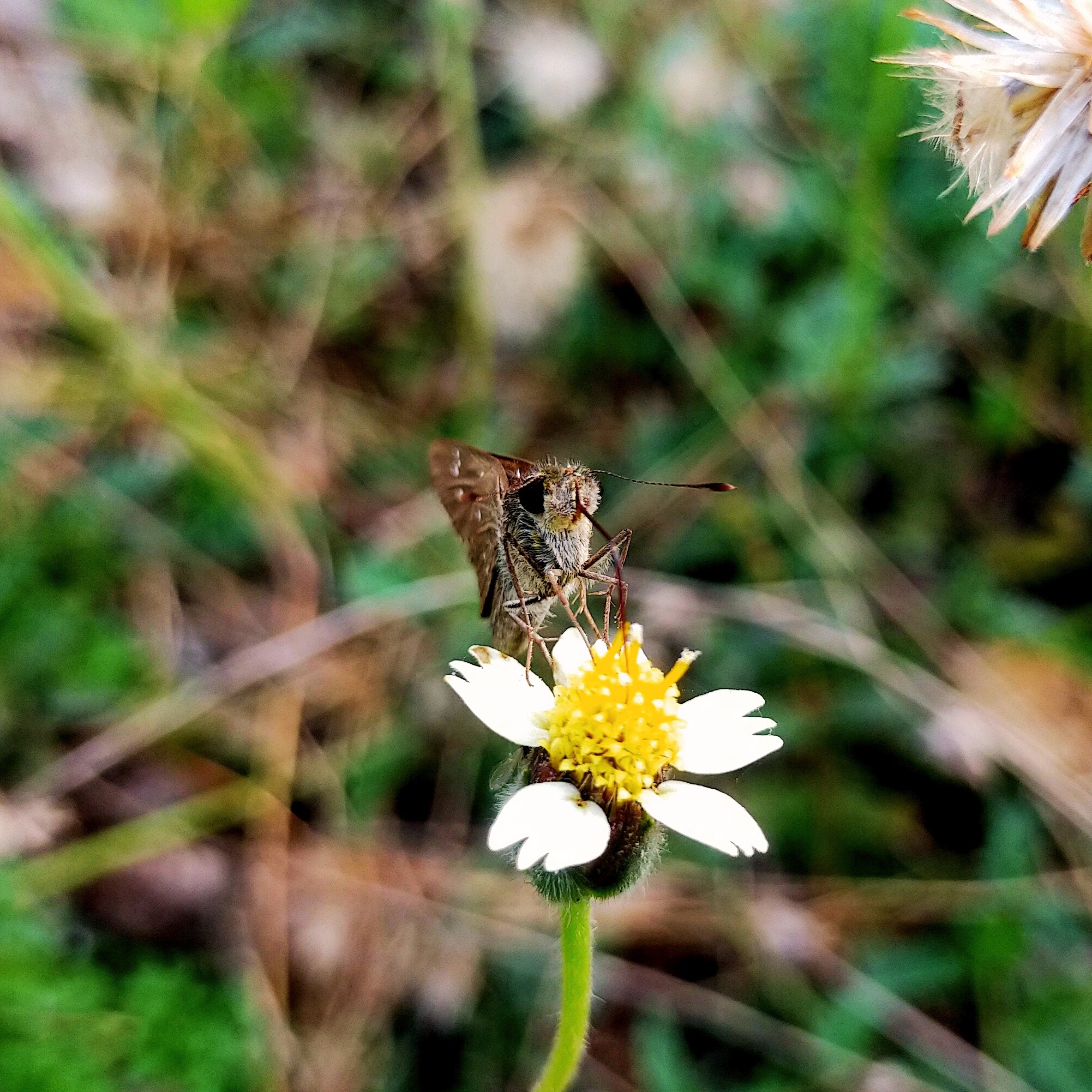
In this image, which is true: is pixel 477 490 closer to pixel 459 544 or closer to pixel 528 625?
pixel 528 625

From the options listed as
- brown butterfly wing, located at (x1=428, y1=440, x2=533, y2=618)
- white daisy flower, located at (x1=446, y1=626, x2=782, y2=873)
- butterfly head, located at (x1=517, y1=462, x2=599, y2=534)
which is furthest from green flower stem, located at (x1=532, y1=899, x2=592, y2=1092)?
brown butterfly wing, located at (x1=428, y1=440, x2=533, y2=618)

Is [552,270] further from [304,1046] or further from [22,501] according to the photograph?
[304,1046]

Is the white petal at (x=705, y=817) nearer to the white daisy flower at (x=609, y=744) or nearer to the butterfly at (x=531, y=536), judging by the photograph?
the white daisy flower at (x=609, y=744)

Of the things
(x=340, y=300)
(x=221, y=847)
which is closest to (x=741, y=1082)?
(x=221, y=847)

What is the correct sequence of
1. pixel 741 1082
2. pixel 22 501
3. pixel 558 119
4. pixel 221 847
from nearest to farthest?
pixel 741 1082 → pixel 221 847 → pixel 22 501 → pixel 558 119

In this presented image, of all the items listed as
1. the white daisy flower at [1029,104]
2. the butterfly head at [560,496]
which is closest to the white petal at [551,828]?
the butterfly head at [560,496]
